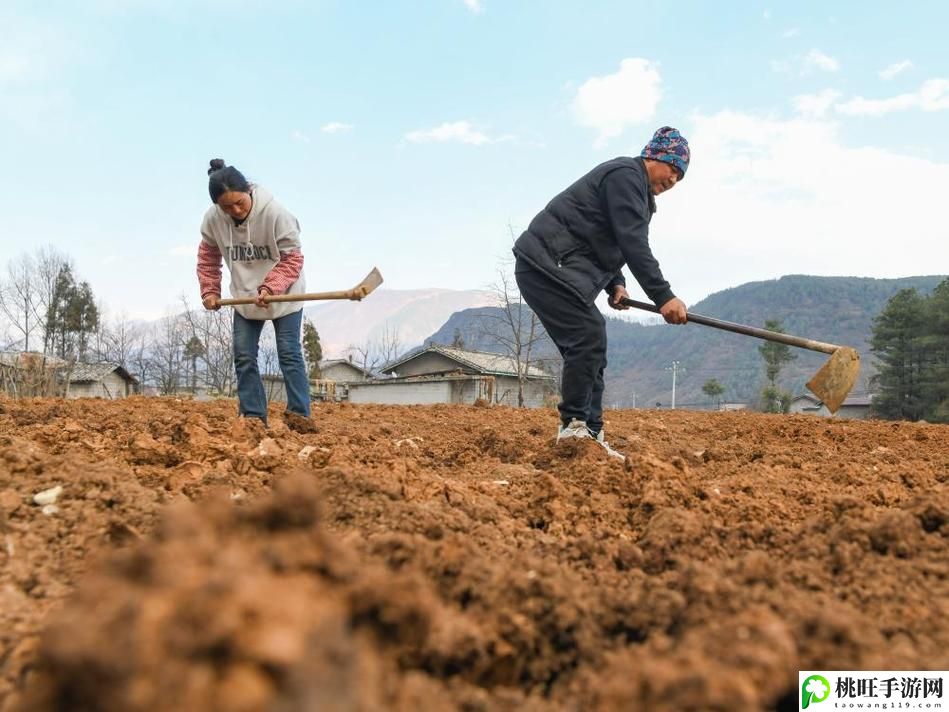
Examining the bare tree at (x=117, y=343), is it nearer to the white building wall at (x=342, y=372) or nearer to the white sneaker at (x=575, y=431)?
the white building wall at (x=342, y=372)

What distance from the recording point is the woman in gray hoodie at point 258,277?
14.4ft

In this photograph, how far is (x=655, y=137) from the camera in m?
3.97

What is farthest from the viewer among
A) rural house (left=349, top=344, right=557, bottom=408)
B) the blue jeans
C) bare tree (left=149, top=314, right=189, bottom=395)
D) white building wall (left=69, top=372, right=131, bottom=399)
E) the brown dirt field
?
bare tree (left=149, top=314, right=189, bottom=395)

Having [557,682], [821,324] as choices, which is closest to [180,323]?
[557,682]

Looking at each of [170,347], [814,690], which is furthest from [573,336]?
[170,347]

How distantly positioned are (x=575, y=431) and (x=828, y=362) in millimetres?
1792

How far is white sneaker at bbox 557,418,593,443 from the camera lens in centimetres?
373

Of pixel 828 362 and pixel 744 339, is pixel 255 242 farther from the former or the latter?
pixel 744 339

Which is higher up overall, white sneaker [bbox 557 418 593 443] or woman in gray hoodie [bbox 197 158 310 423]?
woman in gray hoodie [bbox 197 158 310 423]

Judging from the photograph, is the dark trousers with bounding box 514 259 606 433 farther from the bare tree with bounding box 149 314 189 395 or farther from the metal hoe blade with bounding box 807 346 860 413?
the bare tree with bounding box 149 314 189 395

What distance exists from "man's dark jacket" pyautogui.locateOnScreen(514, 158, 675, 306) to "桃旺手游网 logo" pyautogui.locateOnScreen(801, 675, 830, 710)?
2838mm

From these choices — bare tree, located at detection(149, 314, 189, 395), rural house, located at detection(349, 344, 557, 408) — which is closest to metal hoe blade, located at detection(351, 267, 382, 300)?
rural house, located at detection(349, 344, 557, 408)

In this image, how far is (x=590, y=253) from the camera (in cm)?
394

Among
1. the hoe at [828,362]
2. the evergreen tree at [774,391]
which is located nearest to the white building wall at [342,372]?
the evergreen tree at [774,391]
